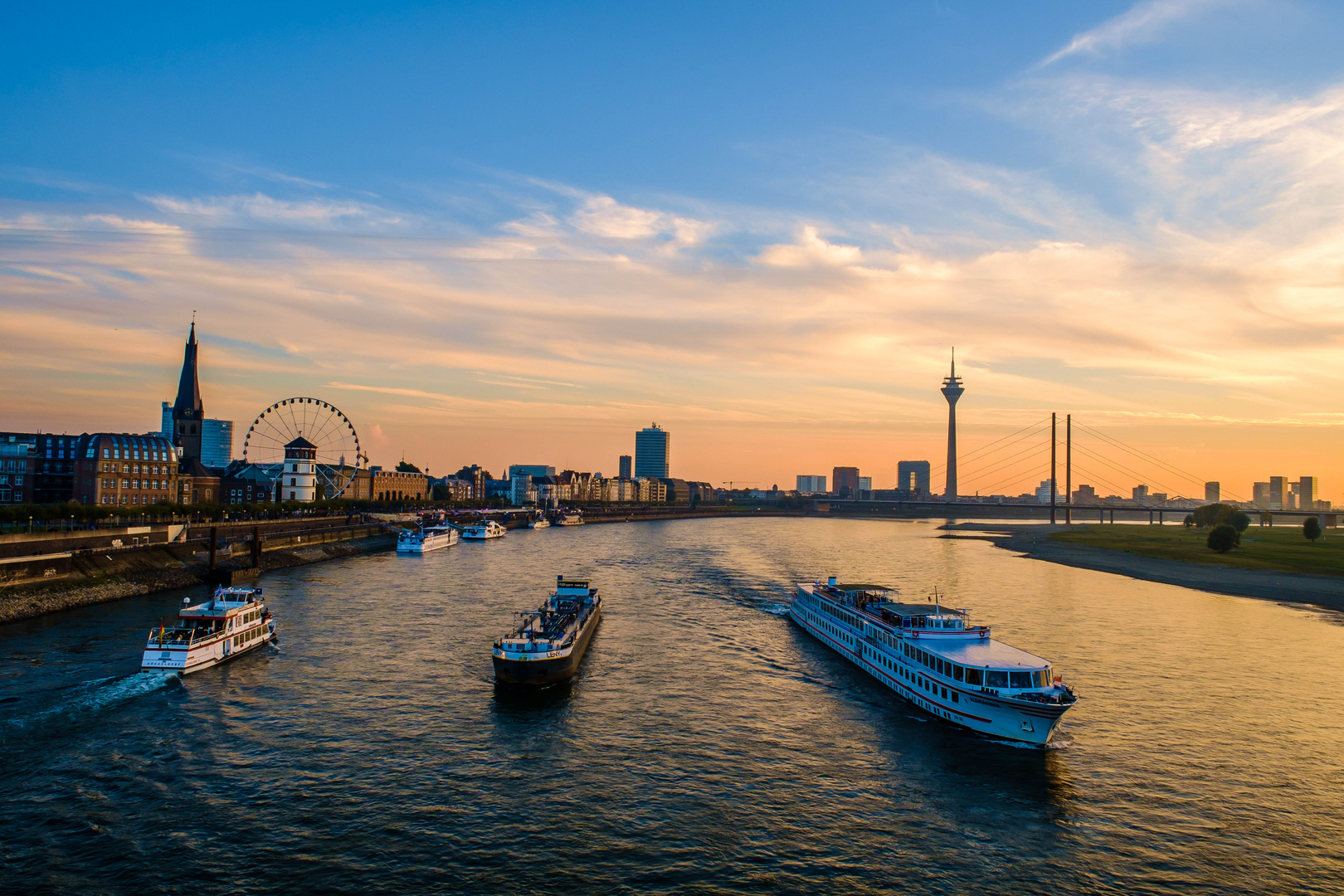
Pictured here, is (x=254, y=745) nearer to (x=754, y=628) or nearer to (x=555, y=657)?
(x=555, y=657)

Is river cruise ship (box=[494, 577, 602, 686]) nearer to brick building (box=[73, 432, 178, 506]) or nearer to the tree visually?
brick building (box=[73, 432, 178, 506])

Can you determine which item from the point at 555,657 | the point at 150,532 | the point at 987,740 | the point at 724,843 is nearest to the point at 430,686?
the point at 555,657

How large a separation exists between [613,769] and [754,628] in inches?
1678

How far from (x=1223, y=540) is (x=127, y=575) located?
571 ft

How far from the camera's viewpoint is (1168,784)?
3741 centimetres

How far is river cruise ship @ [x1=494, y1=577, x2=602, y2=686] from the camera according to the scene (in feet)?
172

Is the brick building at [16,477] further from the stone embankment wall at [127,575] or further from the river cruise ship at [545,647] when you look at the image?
the river cruise ship at [545,647]

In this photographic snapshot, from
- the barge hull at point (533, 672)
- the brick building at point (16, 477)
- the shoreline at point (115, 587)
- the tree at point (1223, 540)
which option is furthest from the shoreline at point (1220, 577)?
the brick building at point (16, 477)

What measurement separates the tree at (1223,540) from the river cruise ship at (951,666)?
107m

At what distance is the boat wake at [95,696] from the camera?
4244 centimetres

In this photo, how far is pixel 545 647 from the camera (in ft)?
176

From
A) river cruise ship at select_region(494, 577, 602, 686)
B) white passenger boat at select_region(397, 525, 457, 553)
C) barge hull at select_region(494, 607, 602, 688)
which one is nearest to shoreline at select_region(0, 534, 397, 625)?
white passenger boat at select_region(397, 525, 457, 553)

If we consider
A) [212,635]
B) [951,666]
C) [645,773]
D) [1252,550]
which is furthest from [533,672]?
[1252,550]

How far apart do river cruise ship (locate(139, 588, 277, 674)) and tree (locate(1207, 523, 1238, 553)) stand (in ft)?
512
